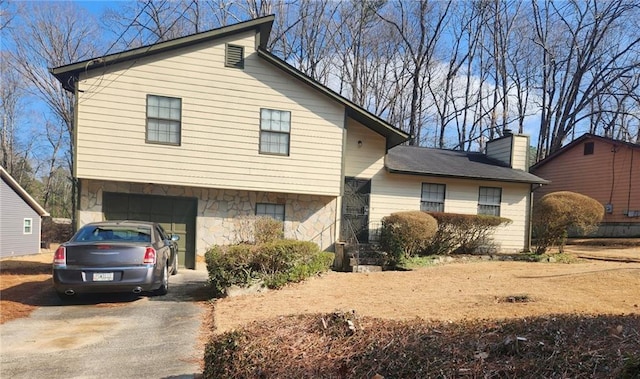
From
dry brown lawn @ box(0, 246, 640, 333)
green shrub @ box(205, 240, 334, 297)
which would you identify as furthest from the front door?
green shrub @ box(205, 240, 334, 297)

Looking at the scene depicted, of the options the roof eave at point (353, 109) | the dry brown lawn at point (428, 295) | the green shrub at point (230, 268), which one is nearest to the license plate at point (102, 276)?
the dry brown lawn at point (428, 295)

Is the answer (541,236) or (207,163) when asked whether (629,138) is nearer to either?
(541,236)

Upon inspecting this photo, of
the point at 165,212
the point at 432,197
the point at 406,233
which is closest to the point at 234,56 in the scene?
the point at 165,212

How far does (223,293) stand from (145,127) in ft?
21.1

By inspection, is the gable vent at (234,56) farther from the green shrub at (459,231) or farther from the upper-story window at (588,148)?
the upper-story window at (588,148)

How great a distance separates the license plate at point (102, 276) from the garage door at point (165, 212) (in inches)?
231

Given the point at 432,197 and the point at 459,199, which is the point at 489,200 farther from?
the point at 432,197

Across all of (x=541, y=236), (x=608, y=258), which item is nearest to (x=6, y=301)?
(x=541, y=236)

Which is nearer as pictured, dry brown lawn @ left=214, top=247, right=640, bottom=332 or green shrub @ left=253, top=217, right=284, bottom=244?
dry brown lawn @ left=214, top=247, right=640, bottom=332

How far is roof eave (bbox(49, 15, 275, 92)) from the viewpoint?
1175 centimetres

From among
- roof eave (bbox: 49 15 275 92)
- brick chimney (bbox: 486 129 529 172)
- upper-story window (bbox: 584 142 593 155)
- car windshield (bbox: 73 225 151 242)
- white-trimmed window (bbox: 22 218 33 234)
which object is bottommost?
white-trimmed window (bbox: 22 218 33 234)

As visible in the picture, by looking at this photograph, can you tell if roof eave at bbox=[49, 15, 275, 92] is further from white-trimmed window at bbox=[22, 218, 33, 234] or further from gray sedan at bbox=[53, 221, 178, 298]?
white-trimmed window at bbox=[22, 218, 33, 234]

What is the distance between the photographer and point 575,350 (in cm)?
262

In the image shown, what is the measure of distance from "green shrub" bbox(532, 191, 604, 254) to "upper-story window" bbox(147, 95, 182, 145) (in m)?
12.3
